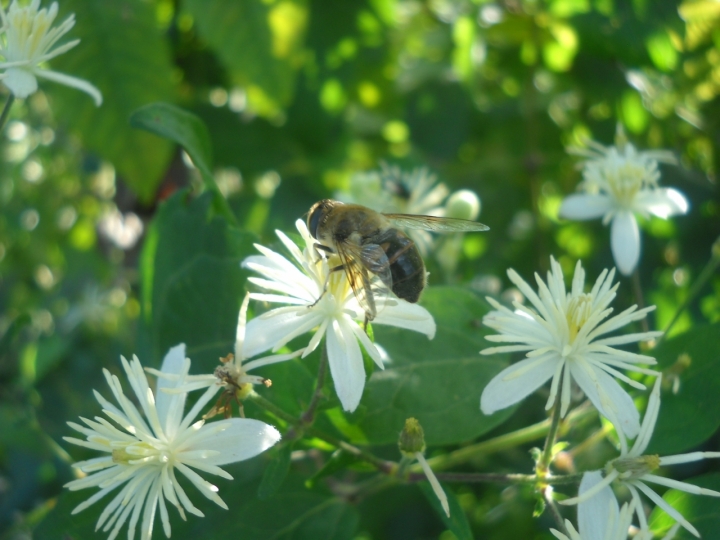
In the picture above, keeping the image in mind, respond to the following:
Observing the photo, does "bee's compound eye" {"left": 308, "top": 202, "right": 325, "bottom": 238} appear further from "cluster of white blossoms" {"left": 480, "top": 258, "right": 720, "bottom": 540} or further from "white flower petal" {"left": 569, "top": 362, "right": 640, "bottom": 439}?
"white flower petal" {"left": 569, "top": 362, "right": 640, "bottom": 439}

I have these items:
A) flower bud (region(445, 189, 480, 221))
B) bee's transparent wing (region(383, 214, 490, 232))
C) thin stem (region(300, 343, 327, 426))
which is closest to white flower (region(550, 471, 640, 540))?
thin stem (region(300, 343, 327, 426))

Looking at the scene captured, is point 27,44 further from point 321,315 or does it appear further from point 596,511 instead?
point 596,511

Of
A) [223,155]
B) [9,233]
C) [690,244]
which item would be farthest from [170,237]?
[9,233]

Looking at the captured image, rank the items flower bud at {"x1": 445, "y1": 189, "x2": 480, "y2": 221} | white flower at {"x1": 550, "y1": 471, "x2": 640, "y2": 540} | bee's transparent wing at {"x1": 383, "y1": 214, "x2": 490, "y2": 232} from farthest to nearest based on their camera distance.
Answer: flower bud at {"x1": 445, "y1": 189, "x2": 480, "y2": 221} → bee's transparent wing at {"x1": 383, "y1": 214, "x2": 490, "y2": 232} → white flower at {"x1": 550, "y1": 471, "x2": 640, "y2": 540}

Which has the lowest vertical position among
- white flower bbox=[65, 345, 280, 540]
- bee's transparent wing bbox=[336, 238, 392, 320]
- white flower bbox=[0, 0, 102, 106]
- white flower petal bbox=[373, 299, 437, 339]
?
white flower bbox=[65, 345, 280, 540]

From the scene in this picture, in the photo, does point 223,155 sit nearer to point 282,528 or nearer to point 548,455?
point 282,528

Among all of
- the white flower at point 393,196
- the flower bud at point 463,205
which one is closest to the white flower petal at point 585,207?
the flower bud at point 463,205
